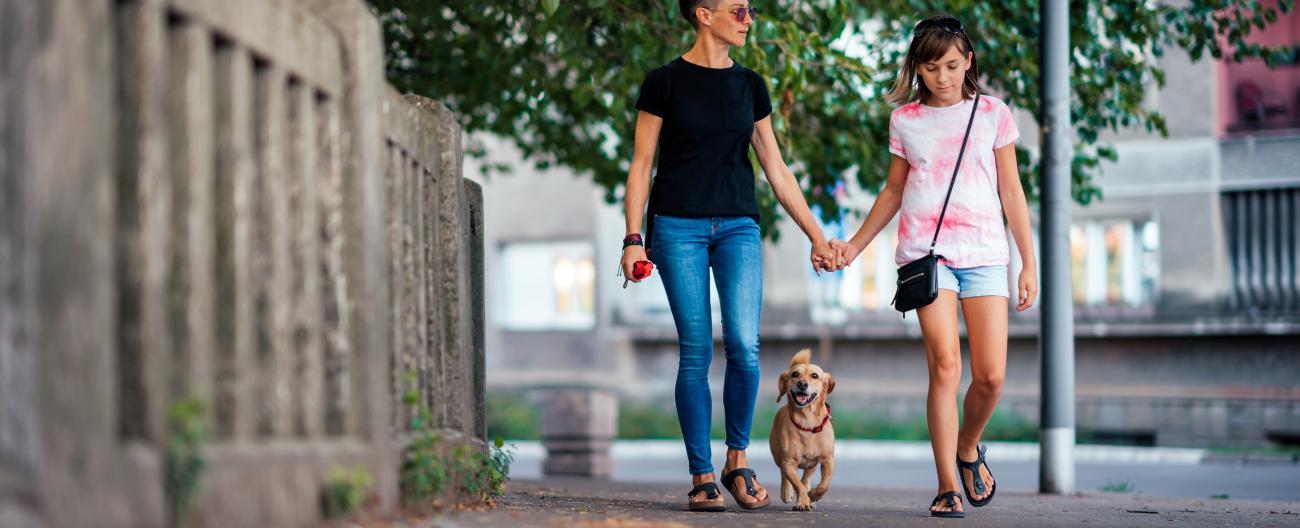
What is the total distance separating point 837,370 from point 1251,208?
6.03 m

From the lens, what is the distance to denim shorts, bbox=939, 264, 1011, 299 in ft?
18.8

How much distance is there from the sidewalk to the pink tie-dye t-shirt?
3.31ft

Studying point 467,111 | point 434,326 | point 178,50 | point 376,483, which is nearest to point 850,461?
point 467,111

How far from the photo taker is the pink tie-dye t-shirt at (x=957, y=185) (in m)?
5.72

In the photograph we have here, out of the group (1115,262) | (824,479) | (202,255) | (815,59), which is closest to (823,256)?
(824,479)

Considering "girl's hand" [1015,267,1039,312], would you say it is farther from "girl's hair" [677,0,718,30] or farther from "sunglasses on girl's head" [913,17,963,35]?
"girl's hair" [677,0,718,30]

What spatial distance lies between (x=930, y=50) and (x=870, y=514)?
1806 mm

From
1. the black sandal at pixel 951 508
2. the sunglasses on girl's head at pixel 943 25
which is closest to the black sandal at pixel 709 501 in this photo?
the black sandal at pixel 951 508

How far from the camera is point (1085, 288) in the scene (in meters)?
20.6

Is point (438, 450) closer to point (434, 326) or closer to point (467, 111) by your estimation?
point (434, 326)

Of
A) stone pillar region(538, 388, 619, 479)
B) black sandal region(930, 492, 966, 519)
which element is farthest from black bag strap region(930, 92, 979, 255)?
stone pillar region(538, 388, 619, 479)

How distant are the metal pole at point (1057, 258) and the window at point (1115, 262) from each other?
38.2 ft

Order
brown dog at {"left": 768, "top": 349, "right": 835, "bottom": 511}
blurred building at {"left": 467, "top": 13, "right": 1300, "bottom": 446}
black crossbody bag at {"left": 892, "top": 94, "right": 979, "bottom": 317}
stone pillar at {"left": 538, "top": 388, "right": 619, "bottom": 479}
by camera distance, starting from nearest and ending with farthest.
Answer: black crossbody bag at {"left": 892, "top": 94, "right": 979, "bottom": 317} < brown dog at {"left": 768, "top": 349, "right": 835, "bottom": 511} < stone pillar at {"left": 538, "top": 388, "right": 619, "bottom": 479} < blurred building at {"left": 467, "top": 13, "right": 1300, "bottom": 446}

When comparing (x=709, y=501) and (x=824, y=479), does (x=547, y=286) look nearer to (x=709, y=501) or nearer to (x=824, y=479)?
(x=824, y=479)
